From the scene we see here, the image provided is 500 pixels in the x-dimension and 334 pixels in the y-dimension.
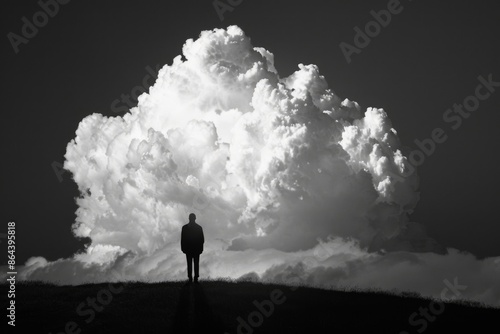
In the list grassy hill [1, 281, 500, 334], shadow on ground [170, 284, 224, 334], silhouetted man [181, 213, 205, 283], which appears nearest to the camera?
shadow on ground [170, 284, 224, 334]

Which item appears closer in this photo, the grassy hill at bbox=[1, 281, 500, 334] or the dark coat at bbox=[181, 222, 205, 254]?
the grassy hill at bbox=[1, 281, 500, 334]

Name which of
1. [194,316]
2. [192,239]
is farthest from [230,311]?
[192,239]

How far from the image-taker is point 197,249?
30.7 metres

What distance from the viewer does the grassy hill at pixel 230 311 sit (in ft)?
76.4

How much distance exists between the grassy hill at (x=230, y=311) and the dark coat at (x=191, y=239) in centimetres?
200

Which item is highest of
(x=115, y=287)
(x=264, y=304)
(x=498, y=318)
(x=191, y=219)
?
(x=191, y=219)

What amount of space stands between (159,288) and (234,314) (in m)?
7.15

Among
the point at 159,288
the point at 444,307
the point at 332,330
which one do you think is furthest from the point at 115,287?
the point at 444,307

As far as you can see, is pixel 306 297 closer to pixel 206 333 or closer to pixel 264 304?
pixel 264 304
